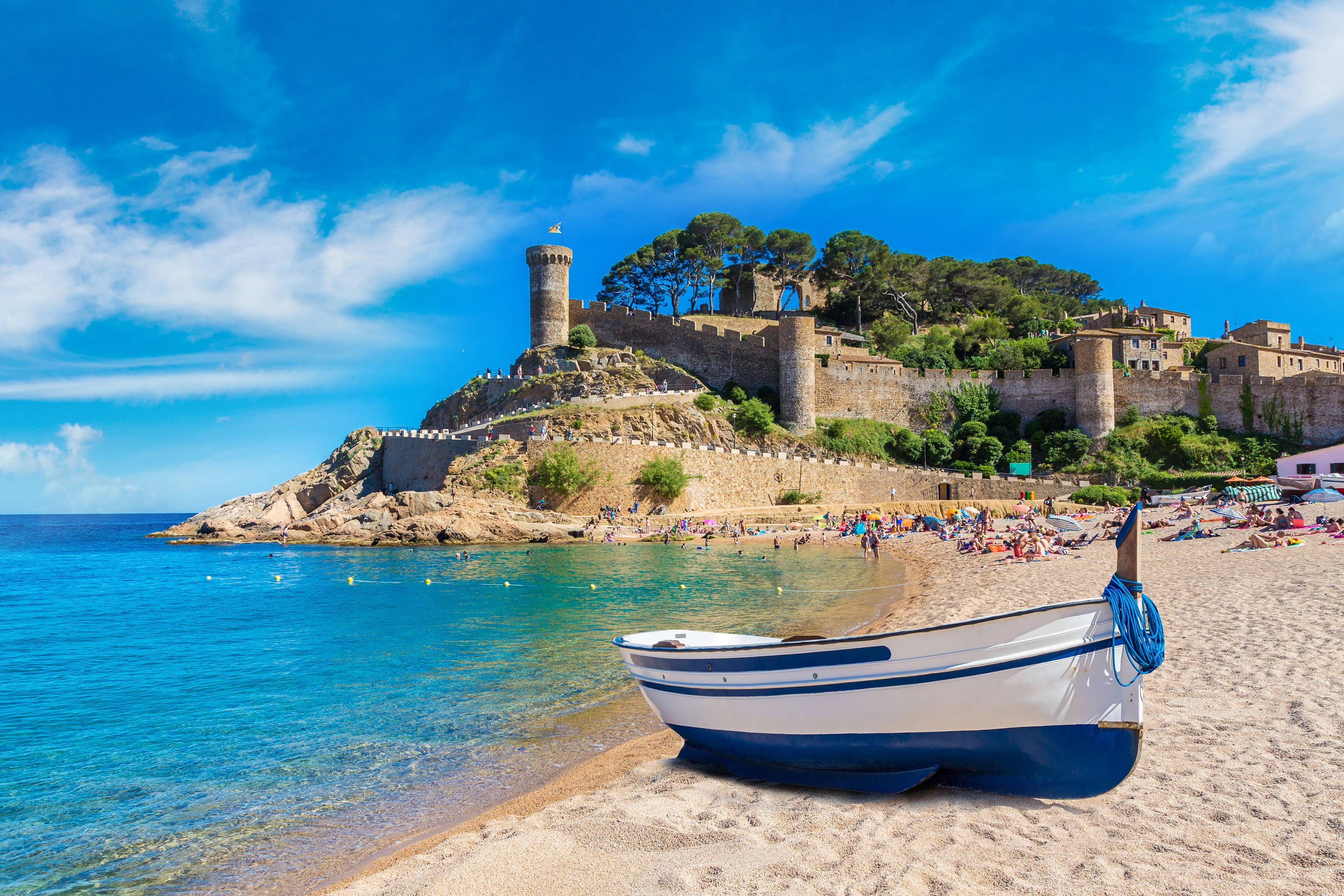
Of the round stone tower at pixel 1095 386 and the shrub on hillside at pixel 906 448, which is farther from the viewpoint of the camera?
the shrub on hillside at pixel 906 448

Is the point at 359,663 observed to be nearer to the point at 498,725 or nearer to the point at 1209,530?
the point at 498,725

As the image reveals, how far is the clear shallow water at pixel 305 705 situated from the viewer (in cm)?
584

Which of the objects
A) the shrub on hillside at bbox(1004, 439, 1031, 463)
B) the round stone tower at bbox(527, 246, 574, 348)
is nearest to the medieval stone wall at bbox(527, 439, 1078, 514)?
the shrub on hillside at bbox(1004, 439, 1031, 463)

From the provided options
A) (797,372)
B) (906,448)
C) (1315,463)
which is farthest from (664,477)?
(1315,463)

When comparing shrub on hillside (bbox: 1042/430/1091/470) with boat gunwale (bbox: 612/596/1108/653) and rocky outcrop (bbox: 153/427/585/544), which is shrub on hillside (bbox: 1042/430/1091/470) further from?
boat gunwale (bbox: 612/596/1108/653)

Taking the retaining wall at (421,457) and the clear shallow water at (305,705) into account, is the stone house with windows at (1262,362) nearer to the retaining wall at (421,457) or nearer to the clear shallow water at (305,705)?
the clear shallow water at (305,705)

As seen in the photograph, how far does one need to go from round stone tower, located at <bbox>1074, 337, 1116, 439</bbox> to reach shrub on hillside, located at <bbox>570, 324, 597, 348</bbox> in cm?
2836

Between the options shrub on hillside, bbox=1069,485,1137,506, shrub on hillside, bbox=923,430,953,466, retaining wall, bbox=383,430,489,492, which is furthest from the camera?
shrub on hillside, bbox=923,430,953,466

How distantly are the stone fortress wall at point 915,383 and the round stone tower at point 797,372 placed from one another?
5 centimetres

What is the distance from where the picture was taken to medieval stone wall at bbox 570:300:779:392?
153 feet

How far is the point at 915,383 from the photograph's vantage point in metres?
45.8

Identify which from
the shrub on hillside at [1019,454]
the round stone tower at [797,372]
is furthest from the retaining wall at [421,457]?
the shrub on hillside at [1019,454]

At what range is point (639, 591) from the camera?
18219 mm

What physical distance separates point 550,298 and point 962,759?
49.4 metres
